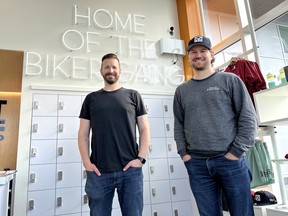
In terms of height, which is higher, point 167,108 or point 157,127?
point 167,108

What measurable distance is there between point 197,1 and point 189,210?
329 centimetres

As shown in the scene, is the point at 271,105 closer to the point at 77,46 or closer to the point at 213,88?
the point at 213,88

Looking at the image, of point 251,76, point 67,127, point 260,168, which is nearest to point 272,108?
point 251,76

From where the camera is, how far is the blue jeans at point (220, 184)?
50.6 inches

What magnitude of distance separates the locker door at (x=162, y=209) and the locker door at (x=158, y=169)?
35 cm

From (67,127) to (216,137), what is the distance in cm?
214

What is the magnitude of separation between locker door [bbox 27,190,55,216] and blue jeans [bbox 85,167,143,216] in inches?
58.7

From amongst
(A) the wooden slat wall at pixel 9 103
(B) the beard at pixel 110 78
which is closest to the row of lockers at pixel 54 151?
(A) the wooden slat wall at pixel 9 103

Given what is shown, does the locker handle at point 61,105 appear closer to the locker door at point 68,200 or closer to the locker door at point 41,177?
the locker door at point 41,177

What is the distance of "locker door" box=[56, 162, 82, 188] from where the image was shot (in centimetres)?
281

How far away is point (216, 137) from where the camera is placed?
4.41 feet

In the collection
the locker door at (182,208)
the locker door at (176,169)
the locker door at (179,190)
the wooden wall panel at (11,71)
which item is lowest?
the locker door at (182,208)

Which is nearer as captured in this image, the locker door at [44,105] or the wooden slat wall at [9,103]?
the locker door at [44,105]

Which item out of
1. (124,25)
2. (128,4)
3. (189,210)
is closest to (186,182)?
(189,210)
